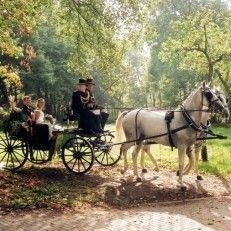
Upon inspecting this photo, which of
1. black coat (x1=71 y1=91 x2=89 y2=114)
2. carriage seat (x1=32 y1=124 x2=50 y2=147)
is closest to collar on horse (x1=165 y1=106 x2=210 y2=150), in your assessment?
black coat (x1=71 y1=91 x2=89 y2=114)

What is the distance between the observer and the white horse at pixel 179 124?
11.7 m

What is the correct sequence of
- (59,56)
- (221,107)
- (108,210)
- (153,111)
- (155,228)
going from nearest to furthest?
(155,228)
(108,210)
(221,107)
(153,111)
(59,56)

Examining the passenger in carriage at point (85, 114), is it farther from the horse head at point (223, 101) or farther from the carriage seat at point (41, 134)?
the horse head at point (223, 101)

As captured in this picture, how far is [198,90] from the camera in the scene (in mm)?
11766

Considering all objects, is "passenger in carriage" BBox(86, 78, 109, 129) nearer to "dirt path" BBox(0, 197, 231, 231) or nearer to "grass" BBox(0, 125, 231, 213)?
"grass" BBox(0, 125, 231, 213)

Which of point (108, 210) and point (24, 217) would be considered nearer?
point (24, 217)

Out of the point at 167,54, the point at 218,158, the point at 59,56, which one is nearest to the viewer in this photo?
the point at 218,158

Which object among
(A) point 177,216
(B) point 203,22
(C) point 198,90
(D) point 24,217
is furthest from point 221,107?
(B) point 203,22

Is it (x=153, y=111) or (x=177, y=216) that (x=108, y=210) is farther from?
(x=153, y=111)

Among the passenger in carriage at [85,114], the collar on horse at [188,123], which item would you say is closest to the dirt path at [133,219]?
the collar on horse at [188,123]

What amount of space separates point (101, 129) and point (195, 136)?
10.6 feet

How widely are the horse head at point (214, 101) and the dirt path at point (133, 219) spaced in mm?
2687

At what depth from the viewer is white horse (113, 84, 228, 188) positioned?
11.7 meters

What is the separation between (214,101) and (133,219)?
4.41 m
